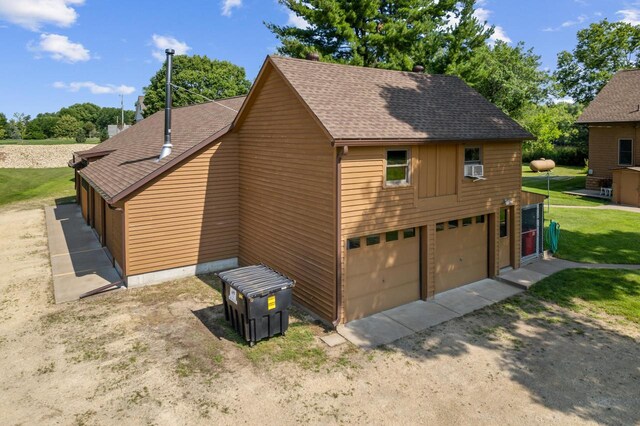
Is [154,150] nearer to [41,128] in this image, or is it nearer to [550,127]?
[550,127]

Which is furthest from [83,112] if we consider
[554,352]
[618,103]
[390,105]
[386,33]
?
[554,352]

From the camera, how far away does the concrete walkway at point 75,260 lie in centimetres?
1343

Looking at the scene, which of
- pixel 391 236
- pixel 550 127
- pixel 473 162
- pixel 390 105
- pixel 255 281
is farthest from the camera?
pixel 550 127

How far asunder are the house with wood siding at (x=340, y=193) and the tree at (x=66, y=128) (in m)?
98.1

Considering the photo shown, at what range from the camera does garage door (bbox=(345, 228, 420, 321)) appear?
1084 centimetres

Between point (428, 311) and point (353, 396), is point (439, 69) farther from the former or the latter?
point (353, 396)

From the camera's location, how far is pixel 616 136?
2825cm

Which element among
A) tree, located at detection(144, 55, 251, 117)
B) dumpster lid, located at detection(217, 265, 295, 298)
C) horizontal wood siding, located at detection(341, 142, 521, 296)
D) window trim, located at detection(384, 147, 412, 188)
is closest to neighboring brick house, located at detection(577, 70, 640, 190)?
horizontal wood siding, located at detection(341, 142, 521, 296)

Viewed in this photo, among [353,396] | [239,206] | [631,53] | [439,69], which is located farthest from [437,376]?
[631,53]

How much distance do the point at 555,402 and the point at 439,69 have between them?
26.8 meters

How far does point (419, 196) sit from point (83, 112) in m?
143

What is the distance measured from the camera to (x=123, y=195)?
41.5 feet

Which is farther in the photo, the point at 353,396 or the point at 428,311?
the point at 428,311

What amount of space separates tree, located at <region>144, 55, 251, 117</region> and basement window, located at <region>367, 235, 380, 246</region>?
175 ft
